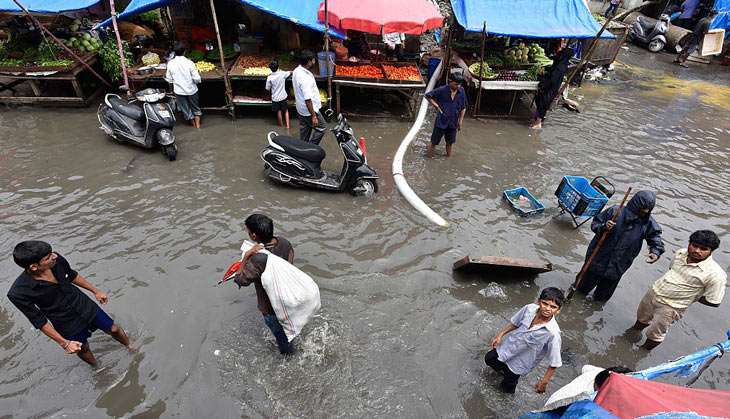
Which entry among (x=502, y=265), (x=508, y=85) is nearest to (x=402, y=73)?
(x=508, y=85)

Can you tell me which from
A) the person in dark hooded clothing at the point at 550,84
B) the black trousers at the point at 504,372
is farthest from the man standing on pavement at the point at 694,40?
the black trousers at the point at 504,372

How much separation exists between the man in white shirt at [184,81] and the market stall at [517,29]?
6419 millimetres

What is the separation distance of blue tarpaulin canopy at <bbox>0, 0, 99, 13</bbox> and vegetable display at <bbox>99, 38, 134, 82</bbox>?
100 centimetres

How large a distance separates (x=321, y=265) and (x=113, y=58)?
7944 mm

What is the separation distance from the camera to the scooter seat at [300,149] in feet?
21.8

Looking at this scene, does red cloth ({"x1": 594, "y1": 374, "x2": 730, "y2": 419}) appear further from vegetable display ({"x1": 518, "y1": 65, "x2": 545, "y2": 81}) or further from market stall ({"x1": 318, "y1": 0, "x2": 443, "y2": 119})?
vegetable display ({"x1": 518, "y1": 65, "x2": 545, "y2": 81})

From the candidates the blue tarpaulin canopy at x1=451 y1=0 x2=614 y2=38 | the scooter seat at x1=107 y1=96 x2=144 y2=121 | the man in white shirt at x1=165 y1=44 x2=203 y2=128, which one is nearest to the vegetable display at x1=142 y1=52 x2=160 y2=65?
the man in white shirt at x1=165 y1=44 x2=203 y2=128

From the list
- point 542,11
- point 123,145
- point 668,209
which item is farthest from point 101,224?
point 542,11

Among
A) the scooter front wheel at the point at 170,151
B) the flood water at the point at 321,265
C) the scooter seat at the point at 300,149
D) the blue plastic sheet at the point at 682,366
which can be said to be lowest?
the flood water at the point at 321,265

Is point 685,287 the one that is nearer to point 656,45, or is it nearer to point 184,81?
point 184,81

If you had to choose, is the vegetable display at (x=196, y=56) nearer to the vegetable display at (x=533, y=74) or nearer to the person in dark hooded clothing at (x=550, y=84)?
the vegetable display at (x=533, y=74)

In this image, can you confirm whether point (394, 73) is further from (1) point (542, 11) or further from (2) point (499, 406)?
(2) point (499, 406)

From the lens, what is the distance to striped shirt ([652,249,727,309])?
3895mm

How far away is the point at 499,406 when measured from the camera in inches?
155
